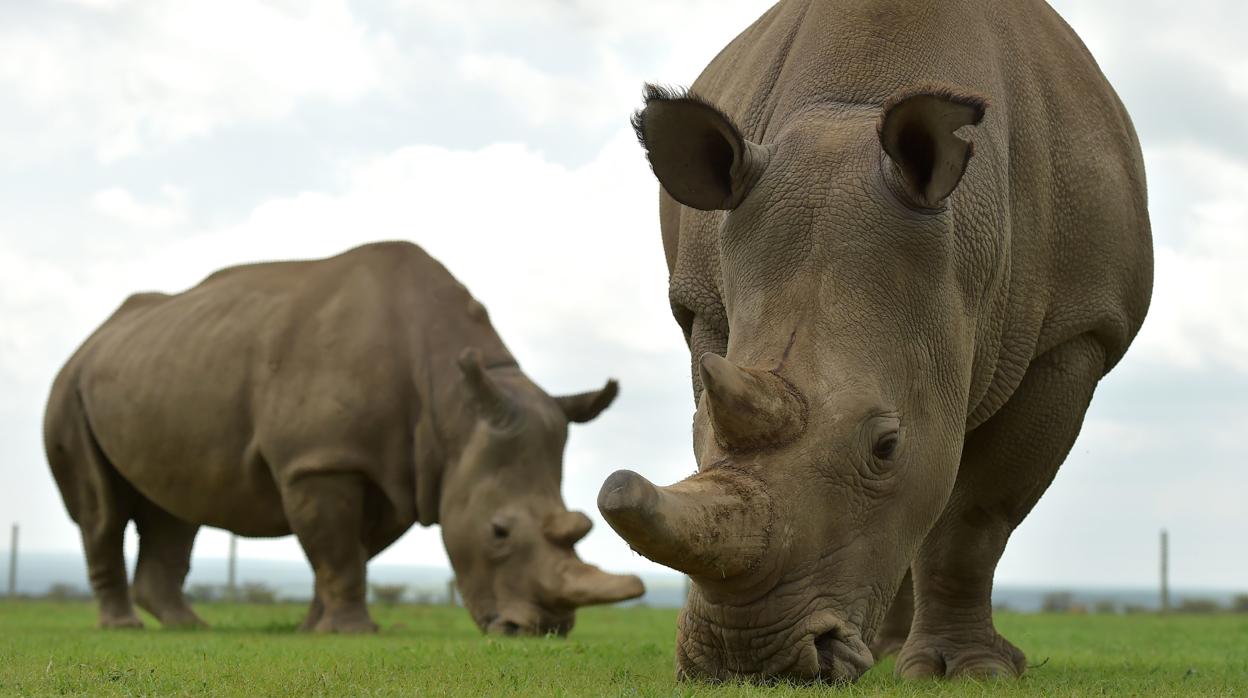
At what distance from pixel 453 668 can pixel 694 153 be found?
7.18ft

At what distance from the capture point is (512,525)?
1134cm

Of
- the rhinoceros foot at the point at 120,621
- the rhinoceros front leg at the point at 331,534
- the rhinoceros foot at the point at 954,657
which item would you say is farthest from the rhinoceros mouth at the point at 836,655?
the rhinoceros foot at the point at 120,621

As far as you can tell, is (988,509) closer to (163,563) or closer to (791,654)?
(791,654)

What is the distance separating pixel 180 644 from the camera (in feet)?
27.6

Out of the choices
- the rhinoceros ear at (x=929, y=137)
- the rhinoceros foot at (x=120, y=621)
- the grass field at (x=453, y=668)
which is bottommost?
the grass field at (x=453, y=668)

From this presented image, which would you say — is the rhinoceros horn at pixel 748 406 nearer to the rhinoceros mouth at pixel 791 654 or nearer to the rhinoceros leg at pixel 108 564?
the rhinoceros mouth at pixel 791 654

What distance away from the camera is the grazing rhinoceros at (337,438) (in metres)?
11.4

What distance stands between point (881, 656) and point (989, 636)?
5.11 feet

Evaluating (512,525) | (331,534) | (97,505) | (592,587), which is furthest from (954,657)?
(97,505)

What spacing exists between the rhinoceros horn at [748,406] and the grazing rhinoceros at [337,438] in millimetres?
6471

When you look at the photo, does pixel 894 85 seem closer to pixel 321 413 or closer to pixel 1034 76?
pixel 1034 76

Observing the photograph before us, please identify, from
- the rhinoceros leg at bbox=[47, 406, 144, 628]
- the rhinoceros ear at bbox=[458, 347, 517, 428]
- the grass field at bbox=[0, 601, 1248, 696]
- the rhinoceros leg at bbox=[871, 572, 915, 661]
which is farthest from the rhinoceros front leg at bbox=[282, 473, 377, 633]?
the rhinoceros leg at bbox=[871, 572, 915, 661]

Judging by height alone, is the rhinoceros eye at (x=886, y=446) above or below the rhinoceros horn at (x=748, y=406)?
below

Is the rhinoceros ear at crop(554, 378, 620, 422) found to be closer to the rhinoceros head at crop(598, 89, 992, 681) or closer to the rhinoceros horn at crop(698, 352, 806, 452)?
the rhinoceros head at crop(598, 89, 992, 681)
